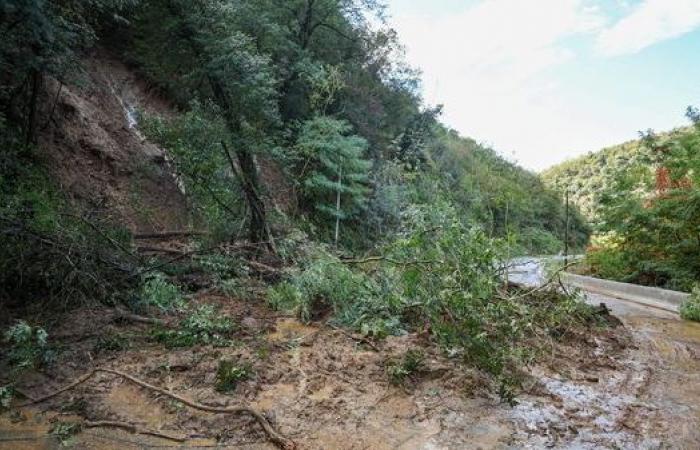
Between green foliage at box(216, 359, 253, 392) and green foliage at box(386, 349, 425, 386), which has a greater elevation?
green foliage at box(386, 349, 425, 386)

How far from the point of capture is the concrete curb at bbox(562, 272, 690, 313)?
421 inches

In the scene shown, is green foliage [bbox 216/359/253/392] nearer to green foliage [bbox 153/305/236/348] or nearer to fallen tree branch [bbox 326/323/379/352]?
green foliage [bbox 153/305/236/348]

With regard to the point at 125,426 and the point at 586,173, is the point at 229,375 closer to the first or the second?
the point at 125,426

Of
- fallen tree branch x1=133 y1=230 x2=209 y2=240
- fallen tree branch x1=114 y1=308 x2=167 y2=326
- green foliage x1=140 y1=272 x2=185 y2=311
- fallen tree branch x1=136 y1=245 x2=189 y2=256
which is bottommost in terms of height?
fallen tree branch x1=114 y1=308 x2=167 y2=326

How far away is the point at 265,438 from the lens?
3.77 meters

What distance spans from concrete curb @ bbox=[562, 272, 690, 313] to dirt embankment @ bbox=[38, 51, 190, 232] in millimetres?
9154

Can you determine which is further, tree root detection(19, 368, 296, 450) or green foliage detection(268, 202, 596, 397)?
green foliage detection(268, 202, 596, 397)

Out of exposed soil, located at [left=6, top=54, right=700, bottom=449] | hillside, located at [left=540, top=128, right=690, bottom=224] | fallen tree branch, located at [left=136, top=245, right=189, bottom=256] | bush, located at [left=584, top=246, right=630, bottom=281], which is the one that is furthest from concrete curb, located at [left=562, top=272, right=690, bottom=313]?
hillside, located at [left=540, top=128, right=690, bottom=224]

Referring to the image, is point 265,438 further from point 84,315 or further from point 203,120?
point 203,120

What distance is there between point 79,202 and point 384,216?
37.8 ft

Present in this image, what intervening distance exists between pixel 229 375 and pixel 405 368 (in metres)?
1.72

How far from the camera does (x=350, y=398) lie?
4.57 m

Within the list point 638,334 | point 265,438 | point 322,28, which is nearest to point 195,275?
point 265,438

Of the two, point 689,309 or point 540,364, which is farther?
point 689,309
